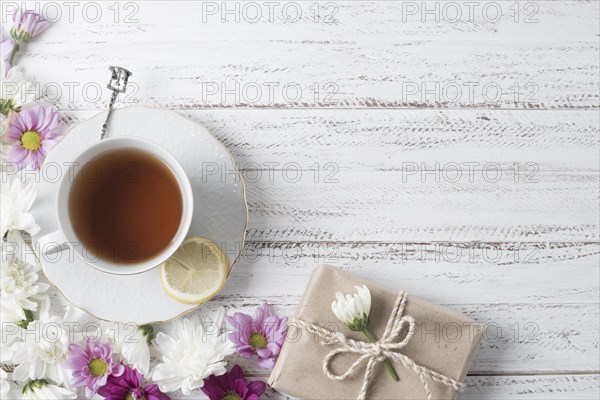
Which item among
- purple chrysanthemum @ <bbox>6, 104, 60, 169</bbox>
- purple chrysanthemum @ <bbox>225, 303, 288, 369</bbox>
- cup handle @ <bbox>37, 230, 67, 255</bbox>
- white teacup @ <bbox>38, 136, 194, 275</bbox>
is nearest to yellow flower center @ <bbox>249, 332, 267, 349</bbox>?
purple chrysanthemum @ <bbox>225, 303, 288, 369</bbox>

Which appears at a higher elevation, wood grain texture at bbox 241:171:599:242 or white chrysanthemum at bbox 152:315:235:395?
wood grain texture at bbox 241:171:599:242

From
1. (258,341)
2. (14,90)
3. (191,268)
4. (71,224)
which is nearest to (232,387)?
(258,341)

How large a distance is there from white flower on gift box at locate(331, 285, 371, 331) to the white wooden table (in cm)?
10

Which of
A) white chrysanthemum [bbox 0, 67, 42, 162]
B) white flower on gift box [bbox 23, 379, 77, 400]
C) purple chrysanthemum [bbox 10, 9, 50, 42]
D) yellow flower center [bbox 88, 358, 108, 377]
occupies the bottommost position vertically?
white flower on gift box [bbox 23, 379, 77, 400]

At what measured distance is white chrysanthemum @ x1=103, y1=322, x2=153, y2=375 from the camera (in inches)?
42.8

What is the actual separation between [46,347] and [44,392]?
70 millimetres

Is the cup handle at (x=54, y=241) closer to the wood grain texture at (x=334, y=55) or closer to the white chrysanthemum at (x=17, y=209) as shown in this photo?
the white chrysanthemum at (x=17, y=209)

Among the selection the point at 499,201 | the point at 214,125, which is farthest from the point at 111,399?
the point at 499,201

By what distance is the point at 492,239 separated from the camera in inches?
45.3

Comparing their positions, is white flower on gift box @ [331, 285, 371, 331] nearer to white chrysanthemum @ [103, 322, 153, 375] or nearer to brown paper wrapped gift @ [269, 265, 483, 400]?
brown paper wrapped gift @ [269, 265, 483, 400]

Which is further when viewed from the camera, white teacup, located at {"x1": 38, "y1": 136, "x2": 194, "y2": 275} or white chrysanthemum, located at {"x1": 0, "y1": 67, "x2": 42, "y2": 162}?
white chrysanthemum, located at {"x1": 0, "y1": 67, "x2": 42, "y2": 162}

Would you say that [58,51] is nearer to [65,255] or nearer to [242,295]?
[65,255]

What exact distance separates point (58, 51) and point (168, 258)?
40 cm

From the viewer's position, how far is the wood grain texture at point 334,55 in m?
1.14
